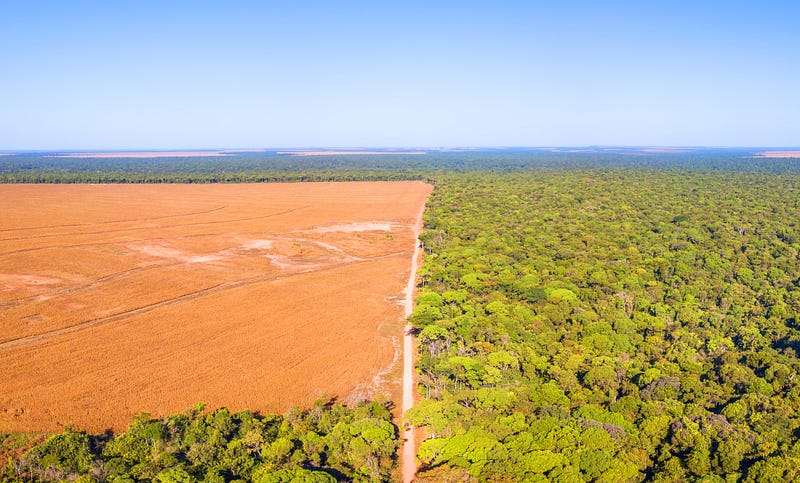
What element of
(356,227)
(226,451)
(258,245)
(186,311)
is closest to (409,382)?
(226,451)

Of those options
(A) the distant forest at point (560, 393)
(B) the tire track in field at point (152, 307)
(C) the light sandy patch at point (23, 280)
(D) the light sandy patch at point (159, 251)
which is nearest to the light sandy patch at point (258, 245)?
(D) the light sandy patch at point (159, 251)

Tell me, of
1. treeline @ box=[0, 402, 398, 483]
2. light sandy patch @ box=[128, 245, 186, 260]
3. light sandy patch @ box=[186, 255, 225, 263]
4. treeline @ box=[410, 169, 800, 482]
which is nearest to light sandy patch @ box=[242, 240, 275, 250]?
light sandy patch @ box=[186, 255, 225, 263]

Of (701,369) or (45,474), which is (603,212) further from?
(45,474)

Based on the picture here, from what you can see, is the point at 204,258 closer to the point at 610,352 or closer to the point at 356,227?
the point at 356,227

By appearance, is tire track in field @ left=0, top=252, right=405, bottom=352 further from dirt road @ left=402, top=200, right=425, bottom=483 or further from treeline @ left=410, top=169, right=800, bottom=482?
treeline @ left=410, top=169, right=800, bottom=482

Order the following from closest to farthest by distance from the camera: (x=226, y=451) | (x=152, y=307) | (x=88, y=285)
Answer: (x=226, y=451)
(x=152, y=307)
(x=88, y=285)

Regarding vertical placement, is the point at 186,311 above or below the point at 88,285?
below
